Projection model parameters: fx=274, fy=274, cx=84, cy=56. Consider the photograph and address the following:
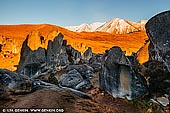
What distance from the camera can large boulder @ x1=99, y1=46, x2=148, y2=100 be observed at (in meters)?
14.8

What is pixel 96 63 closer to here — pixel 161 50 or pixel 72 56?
pixel 72 56

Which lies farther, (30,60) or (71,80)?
(30,60)

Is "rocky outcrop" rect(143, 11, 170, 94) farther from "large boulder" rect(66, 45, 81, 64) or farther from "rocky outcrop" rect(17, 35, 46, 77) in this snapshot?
"large boulder" rect(66, 45, 81, 64)

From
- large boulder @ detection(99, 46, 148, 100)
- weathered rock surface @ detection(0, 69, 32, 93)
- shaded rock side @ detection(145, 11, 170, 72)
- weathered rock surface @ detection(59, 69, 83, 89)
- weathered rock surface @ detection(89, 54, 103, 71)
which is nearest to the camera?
weathered rock surface @ detection(0, 69, 32, 93)

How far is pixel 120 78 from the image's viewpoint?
49.9 feet

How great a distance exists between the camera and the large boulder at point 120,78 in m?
14.8

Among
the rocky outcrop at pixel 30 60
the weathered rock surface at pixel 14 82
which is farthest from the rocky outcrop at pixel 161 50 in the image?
the rocky outcrop at pixel 30 60

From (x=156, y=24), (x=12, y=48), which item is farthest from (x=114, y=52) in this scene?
(x=12, y=48)

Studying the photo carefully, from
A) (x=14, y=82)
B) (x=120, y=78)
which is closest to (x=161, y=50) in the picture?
(x=120, y=78)

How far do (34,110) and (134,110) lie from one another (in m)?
5.35

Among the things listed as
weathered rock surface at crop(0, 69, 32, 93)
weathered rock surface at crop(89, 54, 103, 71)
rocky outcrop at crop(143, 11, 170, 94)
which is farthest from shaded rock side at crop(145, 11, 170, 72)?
weathered rock surface at crop(89, 54, 103, 71)

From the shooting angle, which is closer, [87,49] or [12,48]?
[12,48]

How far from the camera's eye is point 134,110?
13016 millimetres

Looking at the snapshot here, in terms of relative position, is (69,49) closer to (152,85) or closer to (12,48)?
(12,48)
